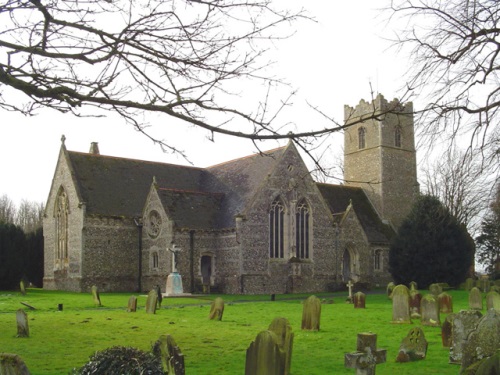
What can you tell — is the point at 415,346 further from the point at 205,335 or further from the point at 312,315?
the point at 205,335

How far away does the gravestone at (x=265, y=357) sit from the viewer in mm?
6906

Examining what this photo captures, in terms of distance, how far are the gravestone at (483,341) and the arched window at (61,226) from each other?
31.8 m

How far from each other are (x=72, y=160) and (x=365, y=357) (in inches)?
1232

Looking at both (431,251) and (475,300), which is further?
(431,251)

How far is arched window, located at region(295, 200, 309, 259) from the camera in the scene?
3553cm

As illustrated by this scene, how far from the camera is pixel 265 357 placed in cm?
693

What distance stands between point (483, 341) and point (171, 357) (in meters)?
4.12

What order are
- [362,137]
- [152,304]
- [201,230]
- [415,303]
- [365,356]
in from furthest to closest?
1. [362,137]
2. [201,230]
3. [152,304]
4. [415,303]
5. [365,356]

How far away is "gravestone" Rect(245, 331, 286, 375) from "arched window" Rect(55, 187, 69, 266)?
103 ft

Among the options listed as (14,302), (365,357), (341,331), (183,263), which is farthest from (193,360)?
(183,263)

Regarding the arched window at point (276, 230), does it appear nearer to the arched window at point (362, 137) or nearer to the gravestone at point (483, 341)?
the arched window at point (362, 137)

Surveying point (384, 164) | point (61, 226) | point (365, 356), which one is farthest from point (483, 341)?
point (384, 164)

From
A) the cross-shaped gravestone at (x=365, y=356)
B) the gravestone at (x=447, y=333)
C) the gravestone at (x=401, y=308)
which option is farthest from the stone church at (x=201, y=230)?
the cross-shaped gravestone at (x=365, y=356)

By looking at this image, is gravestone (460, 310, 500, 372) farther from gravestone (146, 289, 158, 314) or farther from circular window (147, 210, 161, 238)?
circular window (147, 210, 161, 238)
